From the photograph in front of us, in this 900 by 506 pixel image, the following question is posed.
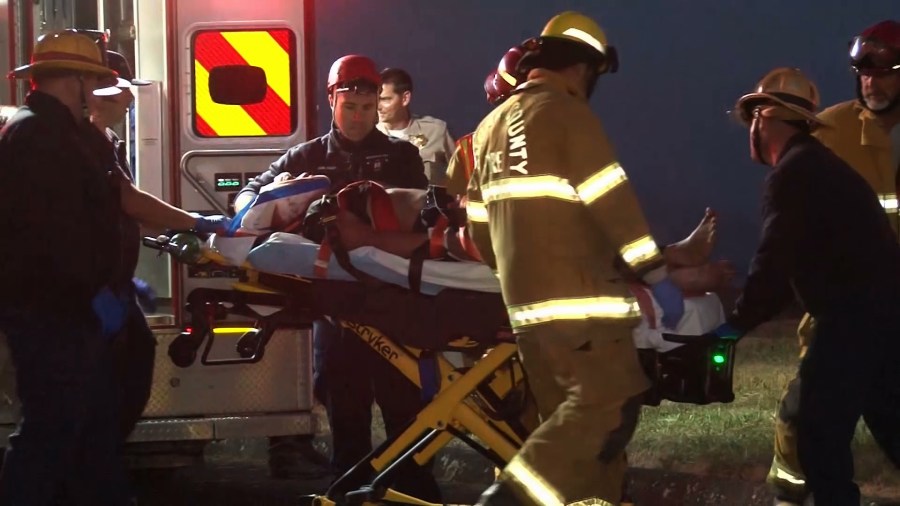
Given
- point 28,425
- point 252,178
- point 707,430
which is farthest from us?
point 707,430

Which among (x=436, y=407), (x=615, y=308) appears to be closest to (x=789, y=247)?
(x=615, y=308)

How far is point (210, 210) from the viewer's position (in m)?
6.93

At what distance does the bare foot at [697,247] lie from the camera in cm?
529

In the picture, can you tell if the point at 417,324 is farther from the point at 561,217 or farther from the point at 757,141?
the point at 757,141

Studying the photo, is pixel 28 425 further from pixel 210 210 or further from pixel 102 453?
pixel 210 210

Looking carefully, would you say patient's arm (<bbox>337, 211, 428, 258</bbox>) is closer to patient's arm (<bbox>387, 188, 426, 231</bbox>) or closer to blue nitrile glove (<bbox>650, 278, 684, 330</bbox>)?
patient's arm (<bbox>387, 188, 426, 231</bbox>)

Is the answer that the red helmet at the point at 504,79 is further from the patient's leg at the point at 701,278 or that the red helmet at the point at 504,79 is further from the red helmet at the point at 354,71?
the patient's leg at the point at 701,278

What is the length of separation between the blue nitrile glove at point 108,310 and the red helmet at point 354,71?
4.27ft

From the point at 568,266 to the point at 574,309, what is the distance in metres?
0.13

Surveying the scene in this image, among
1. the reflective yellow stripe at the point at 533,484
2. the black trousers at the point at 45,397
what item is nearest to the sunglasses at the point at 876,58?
the reflective yellow stripe at the point at 533,484

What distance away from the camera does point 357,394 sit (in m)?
6.45

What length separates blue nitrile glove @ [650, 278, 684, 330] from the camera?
16.7 feet

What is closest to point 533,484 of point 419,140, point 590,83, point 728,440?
point 590,83

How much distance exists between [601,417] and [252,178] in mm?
2576
